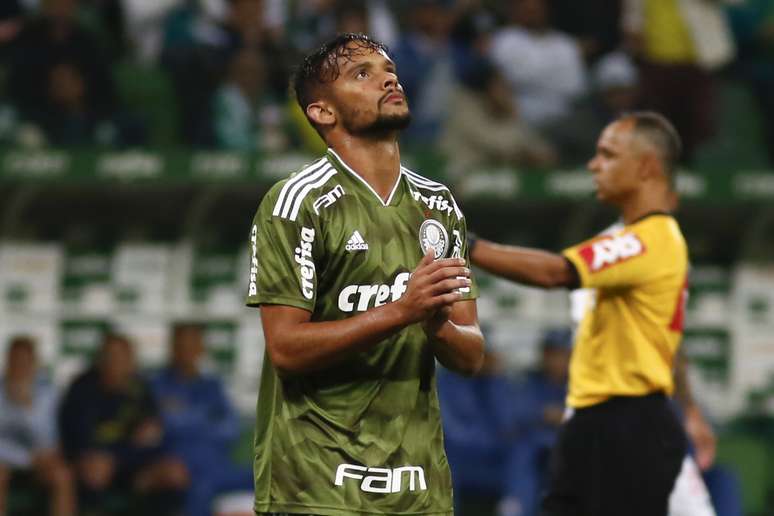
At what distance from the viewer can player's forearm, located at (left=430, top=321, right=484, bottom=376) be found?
383 centimetres

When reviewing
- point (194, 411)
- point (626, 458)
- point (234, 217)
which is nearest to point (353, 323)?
point (626, 458)

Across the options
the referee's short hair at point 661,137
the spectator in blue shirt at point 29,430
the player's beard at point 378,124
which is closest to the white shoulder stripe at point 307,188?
the player's beard at point 378,124

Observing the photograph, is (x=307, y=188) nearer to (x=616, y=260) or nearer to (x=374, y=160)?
(x=374, y=160)

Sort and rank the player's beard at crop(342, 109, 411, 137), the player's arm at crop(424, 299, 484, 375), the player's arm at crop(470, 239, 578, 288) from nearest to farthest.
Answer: the player's arm at crop(424, 299, 484, 375)
the player's beard at crop(342, 109, 411, 137)
the player's arm at crop(470, 239, 578, 288)

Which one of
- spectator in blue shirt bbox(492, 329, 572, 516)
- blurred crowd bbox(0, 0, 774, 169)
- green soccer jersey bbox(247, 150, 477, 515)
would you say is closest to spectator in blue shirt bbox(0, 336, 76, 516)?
blurred crowd bbox(0, 0, 774, 169)

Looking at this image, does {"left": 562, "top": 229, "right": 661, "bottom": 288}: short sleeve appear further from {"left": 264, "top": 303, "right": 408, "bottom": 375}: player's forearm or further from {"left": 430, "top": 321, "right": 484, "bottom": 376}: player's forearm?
{"left": 264, "top": 303, "right": 408, "bottom": 375}: player's forearm

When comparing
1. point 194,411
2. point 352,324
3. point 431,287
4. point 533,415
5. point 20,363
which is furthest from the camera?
point 194,411

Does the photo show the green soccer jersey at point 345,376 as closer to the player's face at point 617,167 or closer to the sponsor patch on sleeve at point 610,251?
the sponsor patch on sleeve at point 610,251

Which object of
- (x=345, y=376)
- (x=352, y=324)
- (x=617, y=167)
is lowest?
(x=345, y=376)

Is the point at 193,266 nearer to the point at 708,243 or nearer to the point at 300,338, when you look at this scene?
the point at 708,243

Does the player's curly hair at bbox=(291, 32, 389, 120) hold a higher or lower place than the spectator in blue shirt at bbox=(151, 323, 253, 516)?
higher

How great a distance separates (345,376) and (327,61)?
0.86 meters

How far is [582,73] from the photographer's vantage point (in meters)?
11.6

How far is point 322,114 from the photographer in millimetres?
4051
